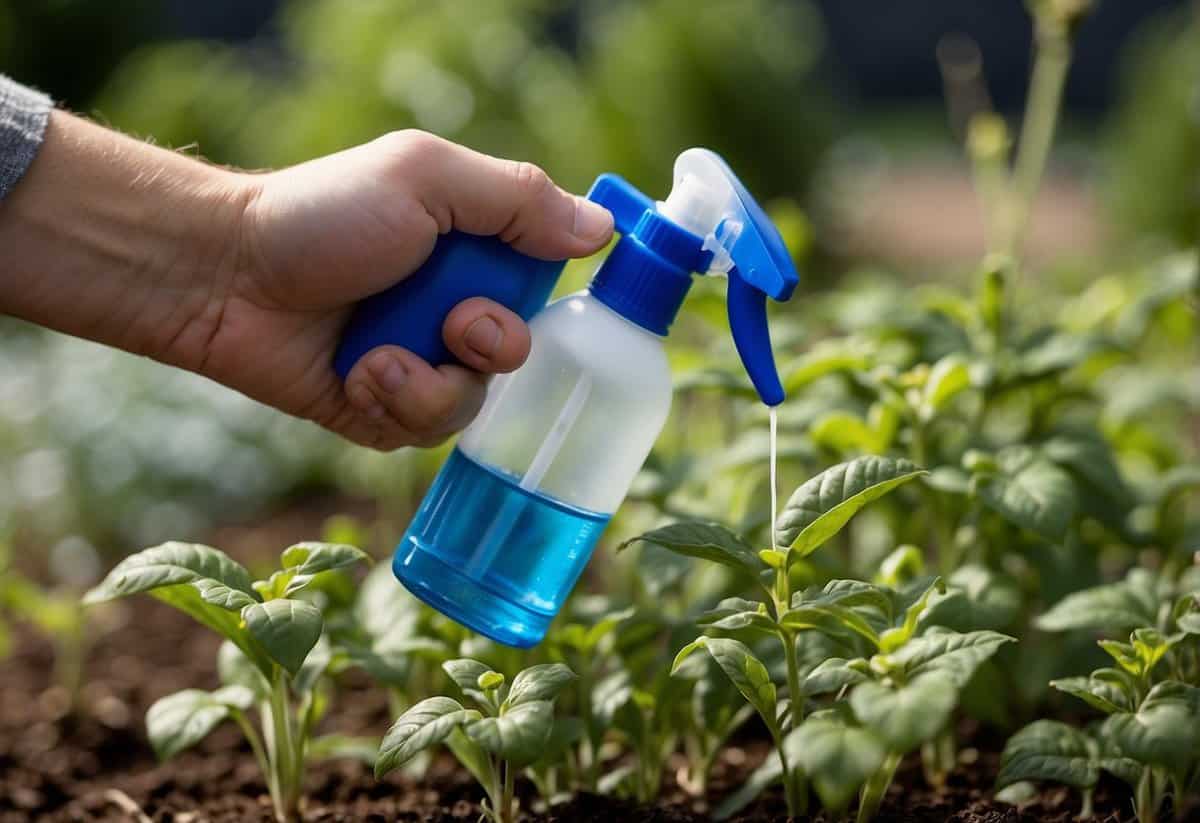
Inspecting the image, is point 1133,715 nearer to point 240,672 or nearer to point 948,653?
point 948,653

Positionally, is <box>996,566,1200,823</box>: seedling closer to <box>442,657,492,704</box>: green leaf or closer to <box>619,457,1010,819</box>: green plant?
<box>619,457,1010,819</box>: green plant

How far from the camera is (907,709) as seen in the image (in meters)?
1.22

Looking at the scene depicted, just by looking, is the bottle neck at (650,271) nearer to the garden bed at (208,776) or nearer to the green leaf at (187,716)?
the garden bed at (208,776)

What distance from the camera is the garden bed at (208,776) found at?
1.65 metres

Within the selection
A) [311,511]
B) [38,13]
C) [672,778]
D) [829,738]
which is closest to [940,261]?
[311,511]

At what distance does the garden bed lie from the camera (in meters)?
1.65

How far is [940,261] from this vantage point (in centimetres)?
602

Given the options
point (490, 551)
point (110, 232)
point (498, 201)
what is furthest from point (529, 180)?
point (110, 232)

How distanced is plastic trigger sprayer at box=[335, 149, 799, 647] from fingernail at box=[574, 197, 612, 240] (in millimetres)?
29

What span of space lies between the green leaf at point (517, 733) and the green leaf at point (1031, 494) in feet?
2.13

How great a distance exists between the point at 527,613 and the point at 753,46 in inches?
163

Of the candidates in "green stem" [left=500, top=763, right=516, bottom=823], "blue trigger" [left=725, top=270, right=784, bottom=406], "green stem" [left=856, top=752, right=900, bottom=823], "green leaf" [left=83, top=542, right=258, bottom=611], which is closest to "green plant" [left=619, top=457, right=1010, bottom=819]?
"green stem" [left=856, top=752, right=900, bottom=823]

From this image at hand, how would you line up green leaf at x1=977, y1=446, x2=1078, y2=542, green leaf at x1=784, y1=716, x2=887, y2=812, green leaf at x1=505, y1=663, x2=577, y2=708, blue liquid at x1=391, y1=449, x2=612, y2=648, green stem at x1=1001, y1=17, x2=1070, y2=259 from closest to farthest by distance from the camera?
green leaf at x1=784, y1=716, x2=887, y2=812 → green leaf at x1=505, y1=663, x2=577, y2=708 → blue liquid at x1=391, y1=449, x2=612, y2=648 → green leaf at x1=977, y1=446, x2=1078, y2=542 → green stem at x1=1001, y1=17, x2=1070, y2=259

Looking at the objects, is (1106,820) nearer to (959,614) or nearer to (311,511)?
(959,614)
